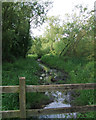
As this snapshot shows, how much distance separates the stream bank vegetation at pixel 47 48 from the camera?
529cm

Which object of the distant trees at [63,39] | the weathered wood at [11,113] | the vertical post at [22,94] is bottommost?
the weathered wood at [11,113]

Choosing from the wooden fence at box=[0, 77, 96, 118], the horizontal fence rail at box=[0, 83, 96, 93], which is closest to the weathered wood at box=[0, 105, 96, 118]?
the wooden fence at box=[0, 77, 96, 118]

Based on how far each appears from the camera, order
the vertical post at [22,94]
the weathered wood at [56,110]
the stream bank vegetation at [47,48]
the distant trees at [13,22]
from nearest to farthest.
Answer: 1. the vertical post at [22,94]
2. the weathered wood at [56,110]
3. the stream bank vegetation at [47,48]
4. the distant trees at [13,22]

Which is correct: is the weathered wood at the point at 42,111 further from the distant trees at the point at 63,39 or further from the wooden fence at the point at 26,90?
the distant trees at the point at 63,39

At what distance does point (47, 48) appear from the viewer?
701 inches

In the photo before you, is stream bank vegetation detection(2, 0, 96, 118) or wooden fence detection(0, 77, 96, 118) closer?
wooden fence detection(0, 77, 96, 118)

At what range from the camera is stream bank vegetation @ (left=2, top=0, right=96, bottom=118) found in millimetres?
5292

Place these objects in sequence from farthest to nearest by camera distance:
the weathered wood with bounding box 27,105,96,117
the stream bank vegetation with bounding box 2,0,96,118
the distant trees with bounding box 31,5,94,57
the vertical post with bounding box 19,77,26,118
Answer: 1. the distant trees with bounding box 31,5,94,57
2. the stream bank vegetation with bounding box 2,0,96,118
3. the weathered wood with bounding box 27,105,96,117
4. the vertical post with bounding box 19,77,26,118

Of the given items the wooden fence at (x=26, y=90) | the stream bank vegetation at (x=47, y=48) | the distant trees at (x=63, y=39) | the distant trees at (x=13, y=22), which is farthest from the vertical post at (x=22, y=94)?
the distant trees at (x=63, y=39)

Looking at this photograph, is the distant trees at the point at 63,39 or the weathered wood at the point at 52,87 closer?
the weathered wood at the point at 52,87

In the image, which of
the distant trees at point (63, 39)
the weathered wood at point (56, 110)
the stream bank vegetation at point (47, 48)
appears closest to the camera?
the weathered wood at point (56, 110)

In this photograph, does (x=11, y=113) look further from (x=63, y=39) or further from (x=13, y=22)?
(x=63, y=39)

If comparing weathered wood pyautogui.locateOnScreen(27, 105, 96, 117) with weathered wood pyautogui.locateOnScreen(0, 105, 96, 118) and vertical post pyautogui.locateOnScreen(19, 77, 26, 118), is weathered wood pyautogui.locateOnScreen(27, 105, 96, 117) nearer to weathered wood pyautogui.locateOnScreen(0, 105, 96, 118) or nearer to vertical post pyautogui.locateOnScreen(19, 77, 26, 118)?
weathered wood pyautogui.locateOnScreen(0, 105, 96, 118)

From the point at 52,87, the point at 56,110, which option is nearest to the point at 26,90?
the point at 52,87
